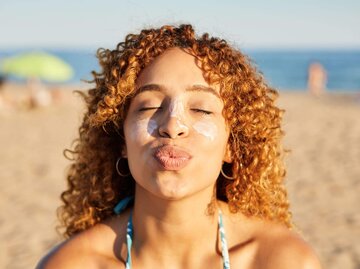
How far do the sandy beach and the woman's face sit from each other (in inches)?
41.7

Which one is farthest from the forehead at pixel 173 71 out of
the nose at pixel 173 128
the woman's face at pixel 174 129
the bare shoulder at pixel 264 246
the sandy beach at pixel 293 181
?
the sandy beach at pixel 293 181

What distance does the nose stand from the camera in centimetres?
220

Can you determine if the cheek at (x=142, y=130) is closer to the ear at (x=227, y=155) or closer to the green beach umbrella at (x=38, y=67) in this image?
the ear at (x=227, y=155)

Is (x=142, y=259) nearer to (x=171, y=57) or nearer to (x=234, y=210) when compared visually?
(x=234, y=210)

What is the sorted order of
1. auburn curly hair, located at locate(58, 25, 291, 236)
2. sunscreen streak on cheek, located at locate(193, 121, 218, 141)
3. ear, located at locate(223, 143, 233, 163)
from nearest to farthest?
sunscreen streak on cheek, located at locate(193, 121, 218, 141) → auburn curly hair, located at locate(58, 25, 291, 236) → ear, located at locate(223, 143, 233, 163)

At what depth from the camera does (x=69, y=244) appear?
8.23 ft

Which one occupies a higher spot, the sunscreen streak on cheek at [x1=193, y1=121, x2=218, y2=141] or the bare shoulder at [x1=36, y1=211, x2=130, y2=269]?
the sunscreen streak on cheek at [x1=193, y1=121, x2=218, y2=141]

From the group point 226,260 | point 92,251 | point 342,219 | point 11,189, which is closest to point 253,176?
point 226,260

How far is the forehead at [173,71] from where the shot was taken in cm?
229

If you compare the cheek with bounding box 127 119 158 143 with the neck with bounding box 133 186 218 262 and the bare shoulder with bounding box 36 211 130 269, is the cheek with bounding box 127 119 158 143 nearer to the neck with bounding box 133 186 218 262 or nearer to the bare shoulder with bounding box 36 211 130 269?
the neck with bounding box 133 186 218 262

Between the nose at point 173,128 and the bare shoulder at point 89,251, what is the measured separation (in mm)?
624

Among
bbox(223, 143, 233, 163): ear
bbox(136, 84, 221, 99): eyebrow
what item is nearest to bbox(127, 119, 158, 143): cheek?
bbox(136, 84, 221, 99): eyebrow

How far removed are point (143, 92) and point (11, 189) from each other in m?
5.66

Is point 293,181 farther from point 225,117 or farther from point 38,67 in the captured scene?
point 38,67
